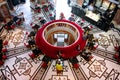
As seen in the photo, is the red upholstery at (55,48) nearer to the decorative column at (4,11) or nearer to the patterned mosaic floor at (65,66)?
the patterned mosaic floor at (65,66)

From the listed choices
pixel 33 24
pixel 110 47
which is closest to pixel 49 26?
pixel 33 24

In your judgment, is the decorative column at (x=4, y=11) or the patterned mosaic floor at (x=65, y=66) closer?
the patterned mosaic floor at (x=65, y=66)

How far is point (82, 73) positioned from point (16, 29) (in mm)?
8759

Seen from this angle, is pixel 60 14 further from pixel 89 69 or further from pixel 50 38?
pixel 89 69

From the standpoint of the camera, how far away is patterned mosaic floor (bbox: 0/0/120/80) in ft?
41.7

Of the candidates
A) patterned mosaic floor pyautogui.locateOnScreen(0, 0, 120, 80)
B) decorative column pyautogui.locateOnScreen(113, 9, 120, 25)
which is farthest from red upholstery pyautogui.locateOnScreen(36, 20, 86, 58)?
decorative column pyautogui.locateOnScreen(113, 9, 120, 25)

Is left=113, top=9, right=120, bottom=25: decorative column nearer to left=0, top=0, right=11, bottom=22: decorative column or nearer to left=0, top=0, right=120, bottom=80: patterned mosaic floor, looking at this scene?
left=0, top=0, right=120, bottom=80: patterned mosaic floor

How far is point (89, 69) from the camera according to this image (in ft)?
43.3

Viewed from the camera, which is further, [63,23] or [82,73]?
[63,23]

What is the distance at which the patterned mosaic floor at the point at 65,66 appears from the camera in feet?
41.7

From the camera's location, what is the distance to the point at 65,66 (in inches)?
523

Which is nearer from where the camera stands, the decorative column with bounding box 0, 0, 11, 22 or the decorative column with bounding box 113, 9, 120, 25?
the decorative column with bounding box 113, 9, 120, 25

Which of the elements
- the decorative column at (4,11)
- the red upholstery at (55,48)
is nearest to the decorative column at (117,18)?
the red upholstery at (55,48)

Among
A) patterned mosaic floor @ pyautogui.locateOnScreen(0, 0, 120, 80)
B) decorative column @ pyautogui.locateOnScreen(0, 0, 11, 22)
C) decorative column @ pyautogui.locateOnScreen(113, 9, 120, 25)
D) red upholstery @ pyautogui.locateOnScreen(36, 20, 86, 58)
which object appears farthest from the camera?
decorative column @ pyautogui.locateOnScreen(0, 0, 11, 22)
